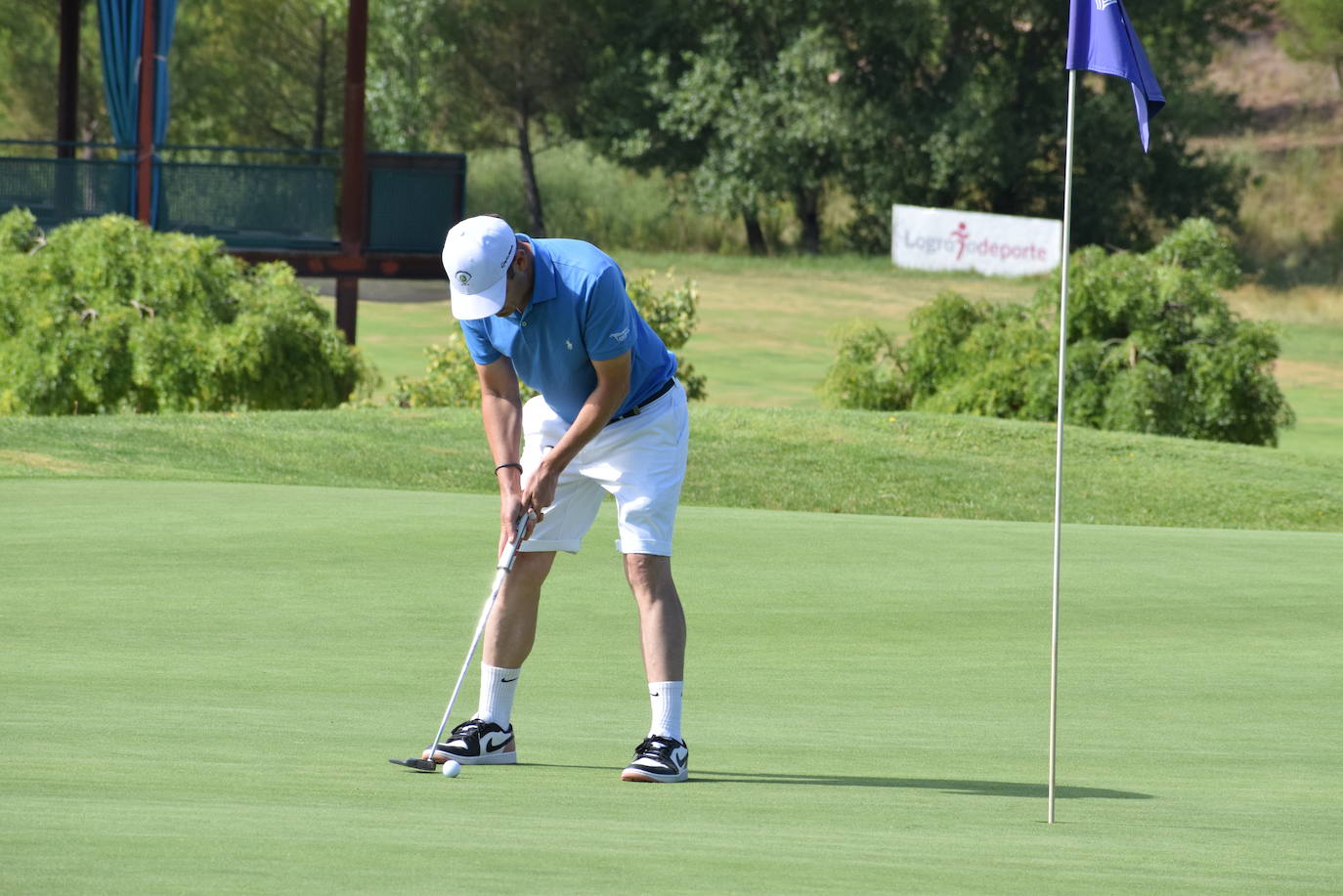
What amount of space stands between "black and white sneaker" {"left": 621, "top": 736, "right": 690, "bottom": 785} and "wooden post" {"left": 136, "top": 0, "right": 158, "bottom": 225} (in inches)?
660

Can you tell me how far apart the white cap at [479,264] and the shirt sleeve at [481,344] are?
1.03 feet

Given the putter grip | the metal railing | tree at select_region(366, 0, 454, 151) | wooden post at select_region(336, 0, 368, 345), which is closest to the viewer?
the putter grip

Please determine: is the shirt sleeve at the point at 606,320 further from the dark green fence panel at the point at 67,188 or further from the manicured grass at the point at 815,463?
the dark green fence panel at the point at 67,188

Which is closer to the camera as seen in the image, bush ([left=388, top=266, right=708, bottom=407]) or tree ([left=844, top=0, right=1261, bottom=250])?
bush ([left=388, top=266, right=708, bottom=407])

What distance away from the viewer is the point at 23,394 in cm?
1623

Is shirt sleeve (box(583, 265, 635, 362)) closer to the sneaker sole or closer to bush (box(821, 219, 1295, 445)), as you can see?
the sneaker sole

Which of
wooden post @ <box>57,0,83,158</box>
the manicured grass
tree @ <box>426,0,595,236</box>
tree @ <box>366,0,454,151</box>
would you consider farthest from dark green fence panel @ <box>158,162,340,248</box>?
tree @ <box>426,0,595,236</box>

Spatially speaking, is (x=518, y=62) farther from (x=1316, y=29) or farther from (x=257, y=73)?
(x=1316, y=29)

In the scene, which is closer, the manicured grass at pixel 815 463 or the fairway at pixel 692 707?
the fairway at pixel 692 707

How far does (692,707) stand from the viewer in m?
5.81

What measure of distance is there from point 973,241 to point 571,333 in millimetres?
33546

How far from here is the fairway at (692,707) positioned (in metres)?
3.63

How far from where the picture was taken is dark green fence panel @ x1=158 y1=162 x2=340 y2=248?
21062 mm

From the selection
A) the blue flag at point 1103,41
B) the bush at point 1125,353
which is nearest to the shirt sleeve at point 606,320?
the blue flag at point 1103,41
